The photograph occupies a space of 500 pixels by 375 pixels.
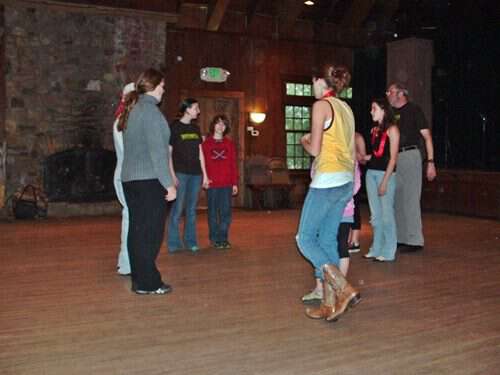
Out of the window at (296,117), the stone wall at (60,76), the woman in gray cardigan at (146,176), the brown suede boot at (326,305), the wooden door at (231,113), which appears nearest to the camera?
the brown suede boot at (326,305)

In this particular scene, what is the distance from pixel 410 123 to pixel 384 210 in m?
0.96

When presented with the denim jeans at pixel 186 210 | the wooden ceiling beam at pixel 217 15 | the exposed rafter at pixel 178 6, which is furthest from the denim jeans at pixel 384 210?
the wooden ceiling beam at pixel 217 15

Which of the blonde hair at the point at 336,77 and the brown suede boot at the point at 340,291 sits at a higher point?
the blonde hair at the point at 336,77

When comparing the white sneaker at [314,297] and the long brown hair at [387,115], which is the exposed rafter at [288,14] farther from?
the white sneaker at [314,297]

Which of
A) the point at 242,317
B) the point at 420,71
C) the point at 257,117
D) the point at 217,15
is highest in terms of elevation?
the point at 217,15

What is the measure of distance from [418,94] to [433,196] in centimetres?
199

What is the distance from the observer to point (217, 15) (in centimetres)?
1152

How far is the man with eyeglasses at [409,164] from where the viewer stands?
20.4 ft

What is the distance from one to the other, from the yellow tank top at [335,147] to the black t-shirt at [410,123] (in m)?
2.46

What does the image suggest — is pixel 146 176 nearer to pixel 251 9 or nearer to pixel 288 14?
pixel 251 9

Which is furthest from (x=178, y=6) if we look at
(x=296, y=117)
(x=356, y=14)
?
(x=356, y=14)

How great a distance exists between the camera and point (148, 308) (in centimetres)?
413

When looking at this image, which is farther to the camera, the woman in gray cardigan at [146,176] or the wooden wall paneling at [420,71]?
the wooden wall paneling at [420,71]

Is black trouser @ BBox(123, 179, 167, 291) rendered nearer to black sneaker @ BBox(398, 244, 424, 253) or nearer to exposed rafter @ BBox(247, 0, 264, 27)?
black sneaker @ BBox(398, 244, 424, 253)
